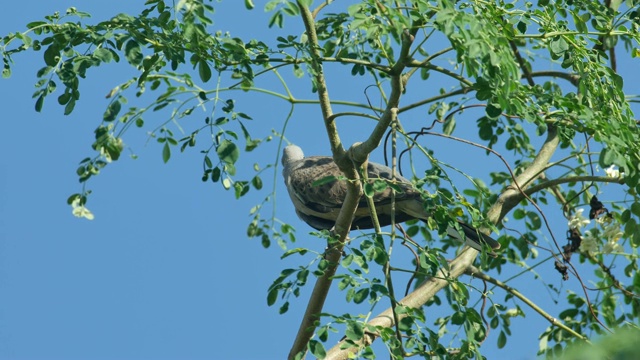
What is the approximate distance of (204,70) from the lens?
10.7ft

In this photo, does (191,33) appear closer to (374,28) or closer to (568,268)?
(374,28)

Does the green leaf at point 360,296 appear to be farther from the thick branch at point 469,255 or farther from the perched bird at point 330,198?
the perched bird at point 330,198

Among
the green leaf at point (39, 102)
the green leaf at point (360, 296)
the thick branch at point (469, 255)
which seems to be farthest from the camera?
the thick branch at point (469, 255)

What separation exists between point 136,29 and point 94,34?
0.16 meters

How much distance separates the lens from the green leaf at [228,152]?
332 centimetres

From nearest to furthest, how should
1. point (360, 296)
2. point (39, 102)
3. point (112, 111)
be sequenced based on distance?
point (360, 296) < point (39, 102) < point (112, 111)

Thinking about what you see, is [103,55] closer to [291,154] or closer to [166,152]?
[166,152]

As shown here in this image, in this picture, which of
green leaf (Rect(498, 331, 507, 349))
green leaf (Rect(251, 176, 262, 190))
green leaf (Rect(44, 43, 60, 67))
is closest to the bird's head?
green leaf (Rect(251, 176, 262, 190))

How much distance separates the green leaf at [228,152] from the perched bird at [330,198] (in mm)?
1123

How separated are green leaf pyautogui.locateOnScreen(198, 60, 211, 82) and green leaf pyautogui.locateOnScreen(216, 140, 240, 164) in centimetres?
26

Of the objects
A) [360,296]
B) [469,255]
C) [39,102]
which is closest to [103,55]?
[39,102]

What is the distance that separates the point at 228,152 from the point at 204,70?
33cm

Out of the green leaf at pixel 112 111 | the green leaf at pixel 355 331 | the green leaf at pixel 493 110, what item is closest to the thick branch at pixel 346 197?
the green leaf at pixel 355 331

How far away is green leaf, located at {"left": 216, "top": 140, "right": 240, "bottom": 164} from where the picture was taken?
10.9ft
